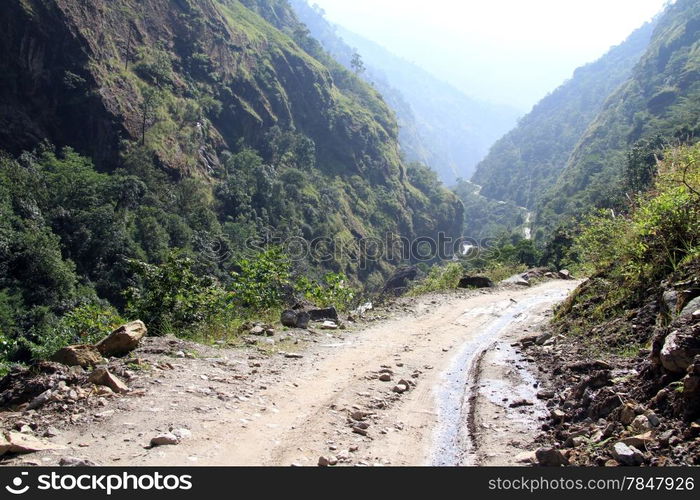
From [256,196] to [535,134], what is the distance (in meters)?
146

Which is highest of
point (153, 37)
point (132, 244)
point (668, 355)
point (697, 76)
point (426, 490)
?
point (697, 76)

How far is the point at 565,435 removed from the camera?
15.2 ft

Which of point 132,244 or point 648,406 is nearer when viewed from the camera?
point 648,406

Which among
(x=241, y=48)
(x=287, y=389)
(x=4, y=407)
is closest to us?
(x=4, y=407)

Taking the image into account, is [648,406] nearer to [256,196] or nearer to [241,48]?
[256,196]

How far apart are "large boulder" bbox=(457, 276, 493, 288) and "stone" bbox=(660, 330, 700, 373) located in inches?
560

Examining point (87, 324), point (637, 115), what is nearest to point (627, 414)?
point (87, 324)

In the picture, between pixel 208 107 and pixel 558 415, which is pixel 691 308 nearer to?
pixel 558 415

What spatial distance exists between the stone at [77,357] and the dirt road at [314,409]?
1.94ft

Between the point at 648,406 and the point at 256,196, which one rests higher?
the point at 648,406

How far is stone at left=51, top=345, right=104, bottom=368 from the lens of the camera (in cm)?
582

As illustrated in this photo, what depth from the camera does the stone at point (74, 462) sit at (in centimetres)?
378

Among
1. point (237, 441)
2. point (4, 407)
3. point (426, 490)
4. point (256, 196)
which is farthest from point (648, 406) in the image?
point (256, 196)

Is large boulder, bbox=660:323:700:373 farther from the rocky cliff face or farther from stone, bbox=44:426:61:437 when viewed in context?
the rocky cliff face
